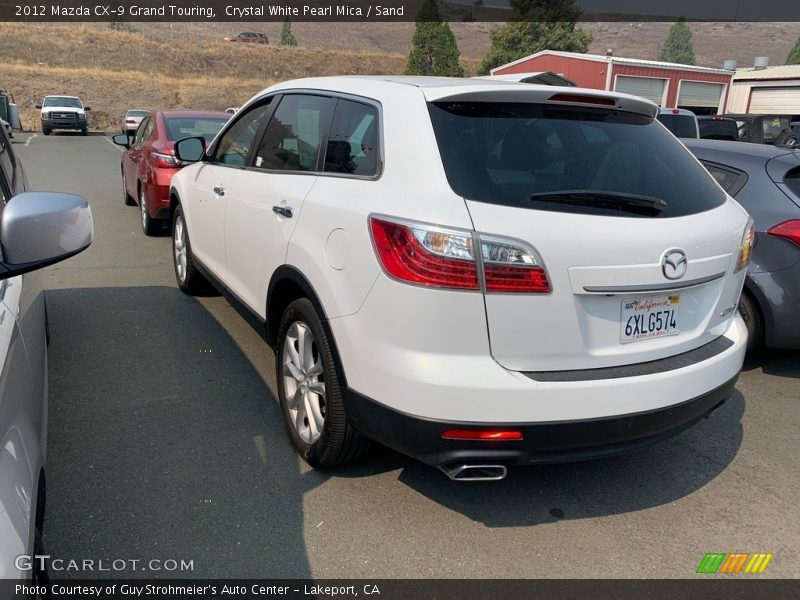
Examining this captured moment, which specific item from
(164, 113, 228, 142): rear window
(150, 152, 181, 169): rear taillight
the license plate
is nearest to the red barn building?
(164, 113, 228, 142): rear window

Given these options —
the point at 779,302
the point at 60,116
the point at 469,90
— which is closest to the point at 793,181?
the point at 779,302

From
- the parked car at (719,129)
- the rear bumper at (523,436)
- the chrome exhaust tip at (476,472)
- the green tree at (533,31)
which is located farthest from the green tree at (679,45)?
the chrome exhaust tip at (476,472)

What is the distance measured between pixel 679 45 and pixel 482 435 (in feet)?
404

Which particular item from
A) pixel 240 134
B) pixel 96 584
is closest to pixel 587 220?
pixel 96 584

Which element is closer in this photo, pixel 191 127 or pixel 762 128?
pixel 191 127

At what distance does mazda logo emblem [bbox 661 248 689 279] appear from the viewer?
8.14ft

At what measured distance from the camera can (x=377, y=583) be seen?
8.08 feet

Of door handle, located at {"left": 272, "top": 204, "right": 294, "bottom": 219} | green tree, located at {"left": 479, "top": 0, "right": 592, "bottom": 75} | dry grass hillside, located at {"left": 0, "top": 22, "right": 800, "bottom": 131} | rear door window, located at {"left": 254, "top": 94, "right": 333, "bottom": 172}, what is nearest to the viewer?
door handle, located at {"left": 272, "top": 204, "right": 294, "bottom": 219}

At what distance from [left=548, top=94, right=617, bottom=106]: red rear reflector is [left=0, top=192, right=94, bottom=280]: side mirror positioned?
1965 millimetres

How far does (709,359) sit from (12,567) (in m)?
2.56

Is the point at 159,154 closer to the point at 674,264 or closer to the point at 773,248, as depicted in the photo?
the point at 773,248

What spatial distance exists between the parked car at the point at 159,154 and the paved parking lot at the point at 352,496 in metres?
3.32

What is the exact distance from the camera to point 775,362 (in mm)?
4730

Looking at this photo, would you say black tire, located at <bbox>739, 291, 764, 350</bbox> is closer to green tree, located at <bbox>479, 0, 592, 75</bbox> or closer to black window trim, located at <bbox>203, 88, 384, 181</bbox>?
black window trim, located at <bbox>203, 88, 384, 181</bbox>
